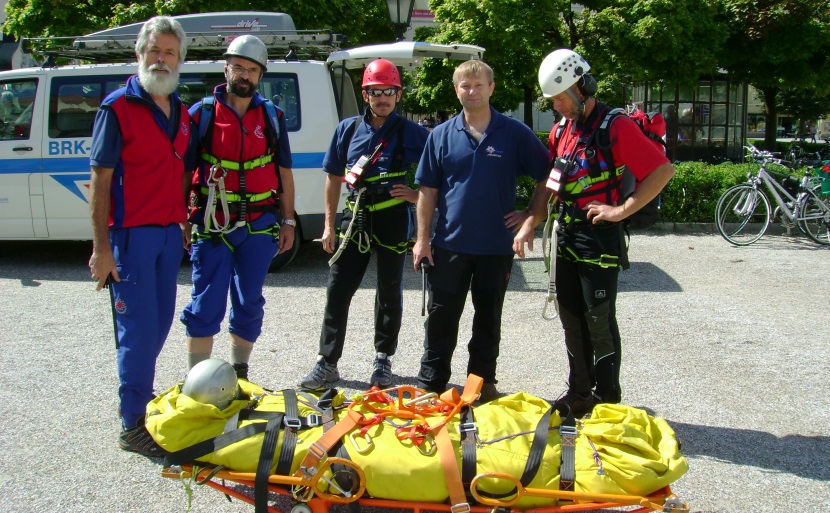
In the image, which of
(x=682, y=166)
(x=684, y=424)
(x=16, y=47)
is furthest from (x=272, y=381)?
(x=16, y=47)

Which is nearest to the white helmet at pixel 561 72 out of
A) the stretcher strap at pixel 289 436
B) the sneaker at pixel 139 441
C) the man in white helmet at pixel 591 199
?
the man in white helmet at pixel 591 199

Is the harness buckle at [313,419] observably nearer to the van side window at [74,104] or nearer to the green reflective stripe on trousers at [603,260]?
the green reflective stripe on trousers at [603,260]

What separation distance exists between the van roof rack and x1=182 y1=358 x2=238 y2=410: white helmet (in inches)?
206

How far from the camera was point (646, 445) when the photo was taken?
2.97 metres

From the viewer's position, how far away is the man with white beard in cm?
358

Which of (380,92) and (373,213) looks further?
(373,213)

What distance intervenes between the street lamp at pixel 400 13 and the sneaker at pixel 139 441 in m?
6.73

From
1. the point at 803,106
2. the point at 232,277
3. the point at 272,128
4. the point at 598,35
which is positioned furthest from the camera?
the point at 803,106

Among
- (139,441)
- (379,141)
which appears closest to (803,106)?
(379,141)

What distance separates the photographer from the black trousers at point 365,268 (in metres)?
4.67

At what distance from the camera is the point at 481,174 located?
13.3ft

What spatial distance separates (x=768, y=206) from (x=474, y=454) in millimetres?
8348

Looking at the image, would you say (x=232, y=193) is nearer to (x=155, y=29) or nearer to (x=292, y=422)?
(x=155, y=29)

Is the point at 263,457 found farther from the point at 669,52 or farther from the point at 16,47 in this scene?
the point at 16,47
